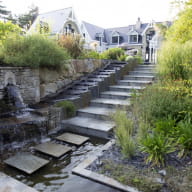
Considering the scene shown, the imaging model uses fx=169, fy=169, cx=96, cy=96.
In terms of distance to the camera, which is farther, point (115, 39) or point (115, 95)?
point (115, 39)

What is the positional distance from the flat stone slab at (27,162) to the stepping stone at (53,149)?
21 centimetres

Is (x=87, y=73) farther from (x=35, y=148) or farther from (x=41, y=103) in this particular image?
(x=35, y=148)

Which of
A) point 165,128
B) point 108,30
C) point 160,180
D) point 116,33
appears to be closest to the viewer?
point 160,180

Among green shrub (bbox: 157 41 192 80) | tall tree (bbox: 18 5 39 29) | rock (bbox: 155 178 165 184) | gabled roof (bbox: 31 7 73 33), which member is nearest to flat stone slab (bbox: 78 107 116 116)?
green shrub (bbox: 157 41 192 80)

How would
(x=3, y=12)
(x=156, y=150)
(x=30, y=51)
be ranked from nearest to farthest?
(x=156, y=150)
(x=30, y=51)
(x=3, y=12)

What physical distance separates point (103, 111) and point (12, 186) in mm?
2782

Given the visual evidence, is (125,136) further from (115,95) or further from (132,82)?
(132,82)

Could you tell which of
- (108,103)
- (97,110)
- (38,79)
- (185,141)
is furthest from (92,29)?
(185,141)

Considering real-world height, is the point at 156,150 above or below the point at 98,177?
above

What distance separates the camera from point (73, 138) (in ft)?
11.3

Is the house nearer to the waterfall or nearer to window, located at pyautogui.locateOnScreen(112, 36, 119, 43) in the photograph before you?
window, located at pyautogui.locateOnScreen(112, 36, 119, 43)

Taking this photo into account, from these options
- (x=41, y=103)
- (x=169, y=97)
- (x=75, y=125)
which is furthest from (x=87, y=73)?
(x=169, y=97)

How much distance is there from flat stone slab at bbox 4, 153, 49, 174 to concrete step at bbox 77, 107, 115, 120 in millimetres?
1823

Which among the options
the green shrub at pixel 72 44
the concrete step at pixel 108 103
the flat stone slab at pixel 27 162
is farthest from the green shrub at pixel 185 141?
the green shrub at pixel 72 44
